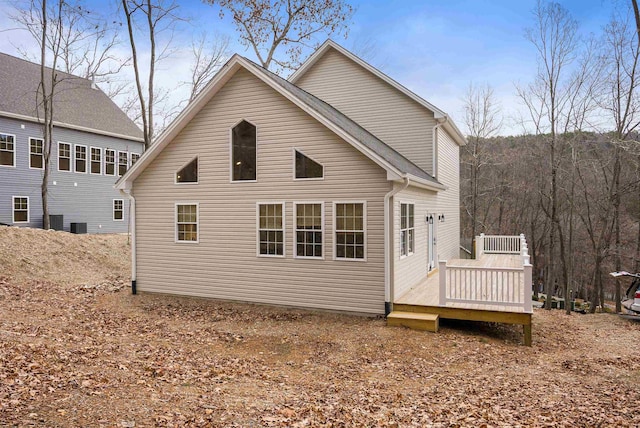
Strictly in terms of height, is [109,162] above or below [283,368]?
above

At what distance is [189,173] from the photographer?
11953 millimetres

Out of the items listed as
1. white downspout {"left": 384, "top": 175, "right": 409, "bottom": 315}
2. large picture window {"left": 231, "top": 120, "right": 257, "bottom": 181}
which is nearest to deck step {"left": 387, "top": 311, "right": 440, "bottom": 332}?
white downspout {"left": 384, "top": 175, "right": 409, "bottom": 315}

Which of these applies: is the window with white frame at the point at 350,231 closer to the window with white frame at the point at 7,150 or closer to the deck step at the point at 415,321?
the deck step at the point at 415,321

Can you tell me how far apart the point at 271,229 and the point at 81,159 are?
18668 mm

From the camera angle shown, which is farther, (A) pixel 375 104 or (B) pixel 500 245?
(B) pixel 500 245

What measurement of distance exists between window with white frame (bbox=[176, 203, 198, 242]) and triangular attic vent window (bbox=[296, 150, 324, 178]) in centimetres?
333

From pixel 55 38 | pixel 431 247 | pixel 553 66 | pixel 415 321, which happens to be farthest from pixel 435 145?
pixel 55 38

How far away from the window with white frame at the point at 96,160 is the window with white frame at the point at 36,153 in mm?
3162

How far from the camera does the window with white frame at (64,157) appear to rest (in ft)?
75.7

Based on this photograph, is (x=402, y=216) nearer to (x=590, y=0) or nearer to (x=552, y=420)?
(x=552, y=420)

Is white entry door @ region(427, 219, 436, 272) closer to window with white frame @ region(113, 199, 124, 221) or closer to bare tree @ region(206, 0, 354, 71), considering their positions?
bare tree @ region(206, 0, 354, 71)

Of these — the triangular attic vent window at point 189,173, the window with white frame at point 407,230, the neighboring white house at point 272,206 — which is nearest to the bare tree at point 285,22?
the neighboring white house at point 272,206

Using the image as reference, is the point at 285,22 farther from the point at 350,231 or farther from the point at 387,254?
the point at 387,254

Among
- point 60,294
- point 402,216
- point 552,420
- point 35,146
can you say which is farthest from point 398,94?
point 35,146
